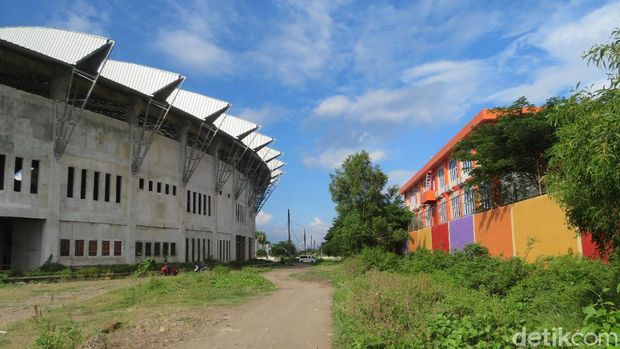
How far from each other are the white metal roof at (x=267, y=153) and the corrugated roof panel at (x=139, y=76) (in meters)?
32.1

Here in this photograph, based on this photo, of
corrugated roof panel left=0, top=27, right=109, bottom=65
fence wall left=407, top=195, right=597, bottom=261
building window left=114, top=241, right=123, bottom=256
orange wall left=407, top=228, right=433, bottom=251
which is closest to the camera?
fence wall left=407, top=195, right=597, bottom=261

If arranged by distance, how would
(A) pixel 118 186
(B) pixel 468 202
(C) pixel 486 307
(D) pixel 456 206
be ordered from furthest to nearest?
1. (A) pixel 118 186
2. (D) pixel 456 206
3. (B) pixel 468 202
4. (C) pixel 486 307

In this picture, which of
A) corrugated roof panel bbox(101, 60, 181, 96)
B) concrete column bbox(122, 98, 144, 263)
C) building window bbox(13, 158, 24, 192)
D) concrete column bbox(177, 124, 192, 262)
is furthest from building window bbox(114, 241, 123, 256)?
corrugated roof panel bbox(101, 60, 181, 96)

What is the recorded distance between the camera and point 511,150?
2394cm

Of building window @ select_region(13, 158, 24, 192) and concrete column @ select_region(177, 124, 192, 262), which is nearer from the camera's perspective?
building window @ select_region(13, 158, 24, 192)

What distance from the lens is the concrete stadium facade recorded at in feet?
101

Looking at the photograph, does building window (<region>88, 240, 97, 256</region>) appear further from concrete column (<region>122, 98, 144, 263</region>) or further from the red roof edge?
the red roof edge

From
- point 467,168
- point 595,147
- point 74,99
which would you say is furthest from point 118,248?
point 595,147

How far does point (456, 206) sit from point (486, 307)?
21.8m

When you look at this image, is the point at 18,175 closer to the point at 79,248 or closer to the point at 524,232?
the point at 79,248

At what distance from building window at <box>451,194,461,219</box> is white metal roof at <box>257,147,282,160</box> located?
46.5m

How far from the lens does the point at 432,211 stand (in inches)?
1426

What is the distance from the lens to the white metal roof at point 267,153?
75.1m

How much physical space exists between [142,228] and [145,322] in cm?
2959
